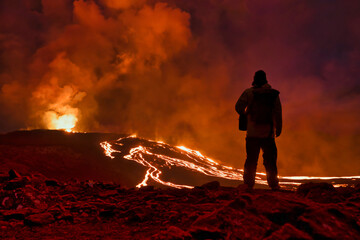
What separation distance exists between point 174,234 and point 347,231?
1537 mm

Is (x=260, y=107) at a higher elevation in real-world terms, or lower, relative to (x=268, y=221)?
higher

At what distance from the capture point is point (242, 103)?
5.93m

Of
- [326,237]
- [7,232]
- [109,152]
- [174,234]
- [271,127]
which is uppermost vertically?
[109,152]

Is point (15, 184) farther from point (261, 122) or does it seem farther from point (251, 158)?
point (261, 122)

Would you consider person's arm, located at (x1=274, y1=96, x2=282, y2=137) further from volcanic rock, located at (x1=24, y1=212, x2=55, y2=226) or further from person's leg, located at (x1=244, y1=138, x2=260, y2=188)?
volcanic rock, located at (x1=24, y1=212, x2=55, y2=226)

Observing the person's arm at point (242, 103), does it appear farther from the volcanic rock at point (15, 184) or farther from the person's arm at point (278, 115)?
the volcanic rock at point (15, 184)

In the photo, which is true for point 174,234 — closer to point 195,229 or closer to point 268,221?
point 195,229

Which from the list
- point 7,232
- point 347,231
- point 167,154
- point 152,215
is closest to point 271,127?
point 152,215

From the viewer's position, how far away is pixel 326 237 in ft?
7.29

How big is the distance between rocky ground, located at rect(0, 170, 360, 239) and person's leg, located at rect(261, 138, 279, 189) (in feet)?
3.16

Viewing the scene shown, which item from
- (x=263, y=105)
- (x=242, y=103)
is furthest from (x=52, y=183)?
(x=263, y=105)

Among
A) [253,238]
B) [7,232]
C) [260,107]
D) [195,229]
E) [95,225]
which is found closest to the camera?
[253,238]

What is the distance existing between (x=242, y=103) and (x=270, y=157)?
1.36m

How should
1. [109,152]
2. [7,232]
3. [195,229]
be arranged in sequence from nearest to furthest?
1. [195,229]
2. [7,232]
3. [109,152]
